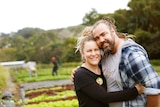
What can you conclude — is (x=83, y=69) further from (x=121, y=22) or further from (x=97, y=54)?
(x=121, y=22)

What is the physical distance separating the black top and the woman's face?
0.35ft

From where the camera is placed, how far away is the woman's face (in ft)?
10.6

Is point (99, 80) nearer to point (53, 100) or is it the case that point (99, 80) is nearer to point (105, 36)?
point (105, 36)

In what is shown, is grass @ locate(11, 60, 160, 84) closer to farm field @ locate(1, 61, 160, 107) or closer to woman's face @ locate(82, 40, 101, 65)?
farm field @ locate(1, 61, 160, 107)

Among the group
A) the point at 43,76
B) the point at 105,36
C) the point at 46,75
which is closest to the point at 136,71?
the point at 105,36

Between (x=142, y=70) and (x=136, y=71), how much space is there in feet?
0.18

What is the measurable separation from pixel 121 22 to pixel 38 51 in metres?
16.2

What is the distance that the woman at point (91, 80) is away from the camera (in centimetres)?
314

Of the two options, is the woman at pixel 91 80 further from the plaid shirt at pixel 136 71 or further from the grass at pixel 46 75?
the grass at pixel 46 75

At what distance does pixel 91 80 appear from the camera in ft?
10.5

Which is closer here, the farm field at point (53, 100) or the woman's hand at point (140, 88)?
the woman's hand at point (140, 88)

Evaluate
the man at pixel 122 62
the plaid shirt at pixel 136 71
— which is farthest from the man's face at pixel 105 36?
the plaid shirt at pixel 136 71

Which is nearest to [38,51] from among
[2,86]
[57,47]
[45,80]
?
[57,47]

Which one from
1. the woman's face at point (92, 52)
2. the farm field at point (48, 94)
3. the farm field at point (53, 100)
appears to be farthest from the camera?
the farm field at point (48, 94)
